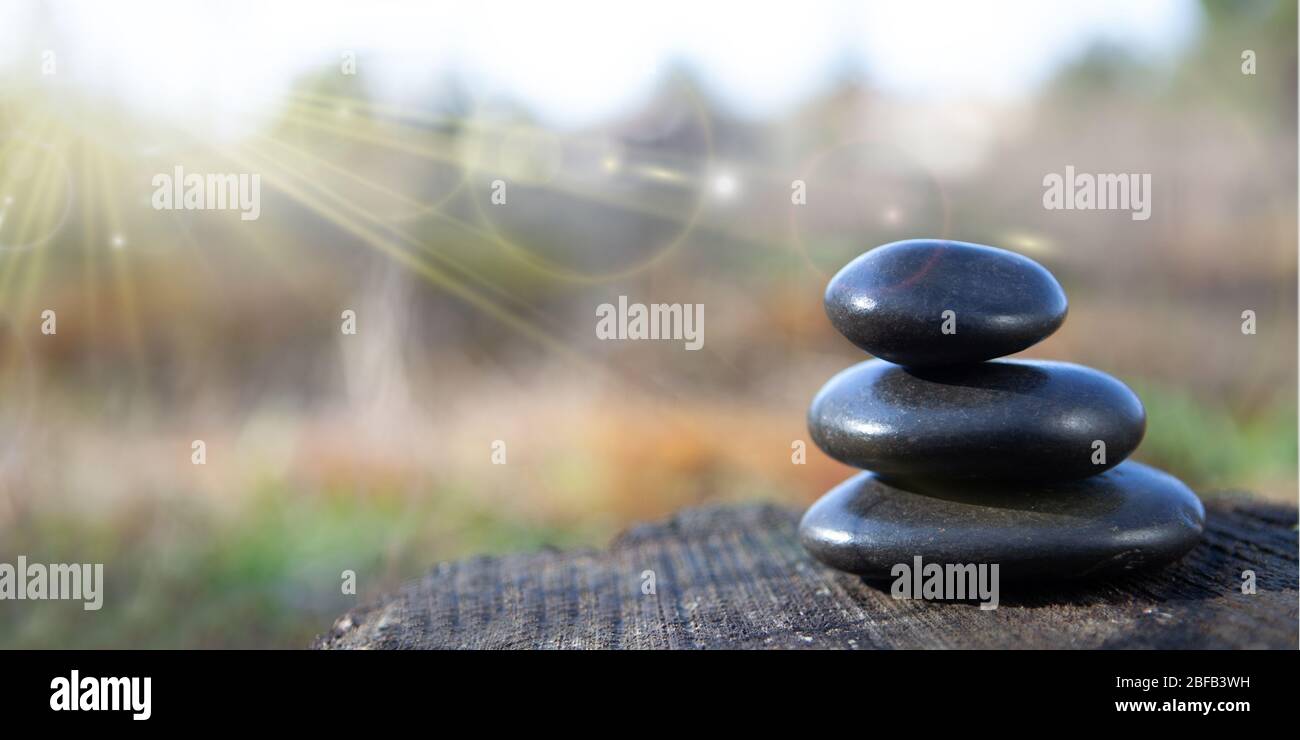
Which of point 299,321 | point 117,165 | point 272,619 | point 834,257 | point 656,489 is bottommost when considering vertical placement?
point 272,619

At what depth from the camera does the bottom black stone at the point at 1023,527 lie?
2.86 metres

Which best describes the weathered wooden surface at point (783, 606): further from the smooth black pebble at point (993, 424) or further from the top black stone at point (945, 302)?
the top black stone at point (945, 302)

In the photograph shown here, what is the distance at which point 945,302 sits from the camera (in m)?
2.96

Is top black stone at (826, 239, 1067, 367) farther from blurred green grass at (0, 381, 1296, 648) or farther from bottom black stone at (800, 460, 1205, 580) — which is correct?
blurred green grass at (0, 381, 1296, 648)

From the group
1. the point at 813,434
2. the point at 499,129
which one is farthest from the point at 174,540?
the point at 813,434

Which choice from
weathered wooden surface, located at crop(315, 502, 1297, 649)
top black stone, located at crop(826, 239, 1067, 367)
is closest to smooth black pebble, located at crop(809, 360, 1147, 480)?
top black stone, located at crop(826, 239, 1067, 367)

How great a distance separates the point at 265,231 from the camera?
8.45 m

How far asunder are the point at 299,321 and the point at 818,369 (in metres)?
4.38

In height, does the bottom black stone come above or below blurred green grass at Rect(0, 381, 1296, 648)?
above

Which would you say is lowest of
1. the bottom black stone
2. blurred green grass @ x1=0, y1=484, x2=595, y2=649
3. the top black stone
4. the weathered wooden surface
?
blurred green grass @ x1=0, y1=484, x2=595, y2=649

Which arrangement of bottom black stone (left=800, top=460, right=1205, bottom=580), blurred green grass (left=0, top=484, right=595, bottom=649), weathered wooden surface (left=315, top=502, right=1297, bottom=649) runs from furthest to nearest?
blurred green grass (left=0, top=484, right=595, bottom=649)
bottom black stone (left=800, top=460, right=1205, bottom=580)
weathered wooden surface (left=315, top=502, right=1297, bottom=649)

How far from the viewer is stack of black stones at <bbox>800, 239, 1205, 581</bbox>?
291cm

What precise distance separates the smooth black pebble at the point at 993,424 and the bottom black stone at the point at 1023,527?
0.26 feet
